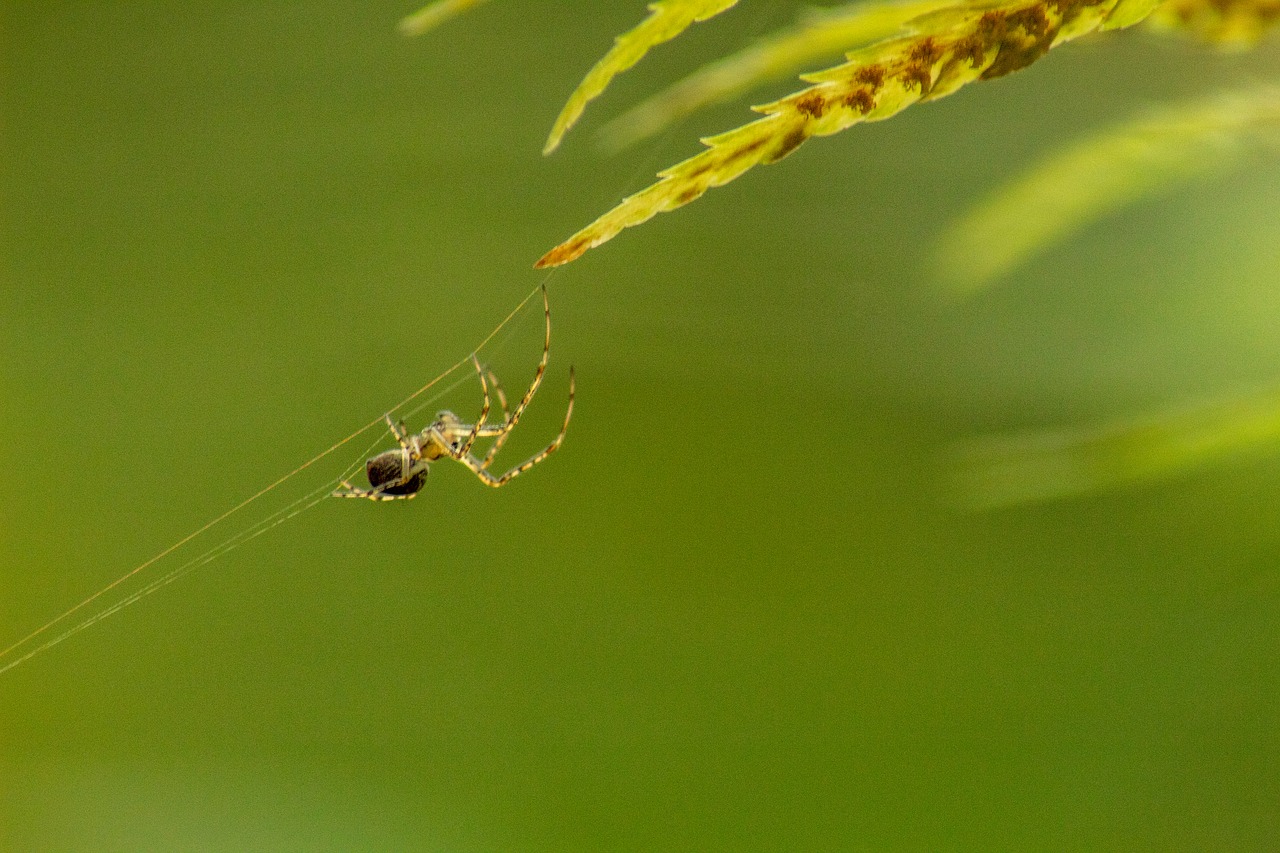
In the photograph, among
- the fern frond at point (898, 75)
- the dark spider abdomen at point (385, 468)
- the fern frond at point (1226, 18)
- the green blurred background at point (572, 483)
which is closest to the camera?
the fern frond at point (898, 75)

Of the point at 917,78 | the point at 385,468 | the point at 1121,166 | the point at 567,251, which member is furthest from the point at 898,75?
the point at 385,468

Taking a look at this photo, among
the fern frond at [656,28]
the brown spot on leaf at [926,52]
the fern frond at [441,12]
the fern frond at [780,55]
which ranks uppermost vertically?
the fern frond at [441,12]

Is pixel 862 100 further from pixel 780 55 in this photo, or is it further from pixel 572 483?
pixel 572 483

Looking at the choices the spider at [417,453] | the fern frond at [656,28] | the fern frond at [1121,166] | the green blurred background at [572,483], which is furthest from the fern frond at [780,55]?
the green blurred background at [572,483]

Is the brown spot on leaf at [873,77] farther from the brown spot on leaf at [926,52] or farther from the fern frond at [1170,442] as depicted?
the fern frond at [1170,442]

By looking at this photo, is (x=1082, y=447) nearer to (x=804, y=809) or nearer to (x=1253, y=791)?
(x=804, y=809)

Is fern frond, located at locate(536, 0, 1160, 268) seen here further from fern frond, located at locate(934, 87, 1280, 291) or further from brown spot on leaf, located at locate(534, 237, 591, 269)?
fern frond, located at locate(934, 87, 1280, 291)

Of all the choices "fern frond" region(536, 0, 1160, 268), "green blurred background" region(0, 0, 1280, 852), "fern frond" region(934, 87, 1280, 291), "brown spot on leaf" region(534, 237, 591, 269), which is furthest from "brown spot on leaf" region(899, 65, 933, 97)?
"green blurred background" region(0, 0, 1280, 852)
